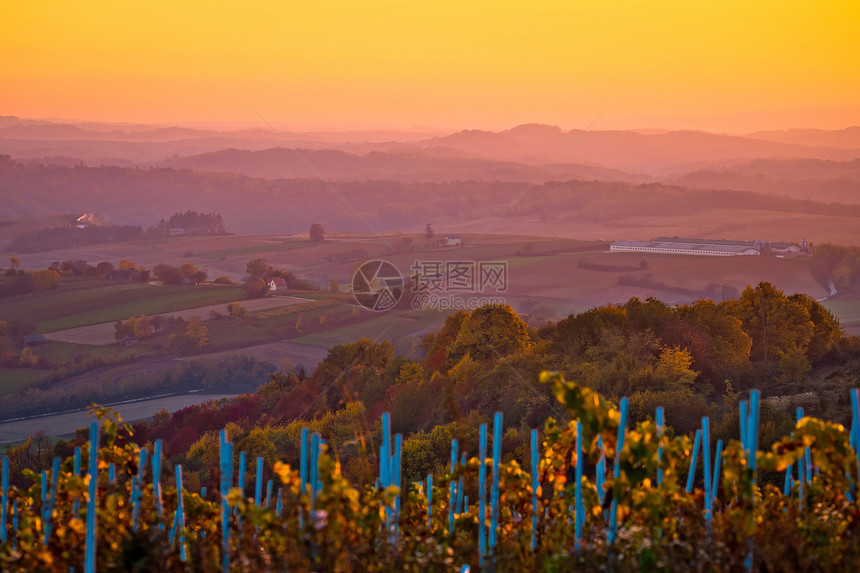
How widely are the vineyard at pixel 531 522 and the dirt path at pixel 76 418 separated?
56092 mm

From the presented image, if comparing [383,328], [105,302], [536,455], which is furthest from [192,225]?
[536,455]

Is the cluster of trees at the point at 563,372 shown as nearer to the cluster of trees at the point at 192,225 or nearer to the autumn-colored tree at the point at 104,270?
the autumn-colored tree at the point at 104,270

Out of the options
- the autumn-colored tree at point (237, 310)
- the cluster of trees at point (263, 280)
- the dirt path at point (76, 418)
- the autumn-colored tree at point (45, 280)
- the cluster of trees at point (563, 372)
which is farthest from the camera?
the autumn-colored tree at point (45, 280)

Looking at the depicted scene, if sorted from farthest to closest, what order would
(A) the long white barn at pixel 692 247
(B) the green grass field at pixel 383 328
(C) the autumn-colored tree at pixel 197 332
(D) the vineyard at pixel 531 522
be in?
1. (A) the long white barn at pixel 692 247
2. (C) the autumn-colored tree at pixel 197 332
3. (B) the green grass field at pixel 383 328
4. (D) the vineyard at pixel 531 522

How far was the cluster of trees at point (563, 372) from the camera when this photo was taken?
13.5 metres

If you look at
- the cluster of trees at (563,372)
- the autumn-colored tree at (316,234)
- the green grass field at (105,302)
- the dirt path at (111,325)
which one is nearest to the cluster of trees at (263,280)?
the green grass field at (105,302)

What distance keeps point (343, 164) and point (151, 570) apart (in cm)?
19275

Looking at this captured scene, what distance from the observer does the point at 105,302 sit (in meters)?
92.8

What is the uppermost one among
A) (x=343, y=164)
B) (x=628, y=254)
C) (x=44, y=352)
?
(x=343, y=164)

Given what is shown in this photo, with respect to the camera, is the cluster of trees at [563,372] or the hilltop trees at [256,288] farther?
the hilltop trees at [256,288]

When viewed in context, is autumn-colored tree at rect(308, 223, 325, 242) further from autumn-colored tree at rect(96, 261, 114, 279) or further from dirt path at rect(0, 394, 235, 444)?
dirt path at rect(0, 394, 235, 444)

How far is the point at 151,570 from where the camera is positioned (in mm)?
3949

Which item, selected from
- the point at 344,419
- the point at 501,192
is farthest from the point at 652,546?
the point at 501,192

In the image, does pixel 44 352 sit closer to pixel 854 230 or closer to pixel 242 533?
pixel 242 533
